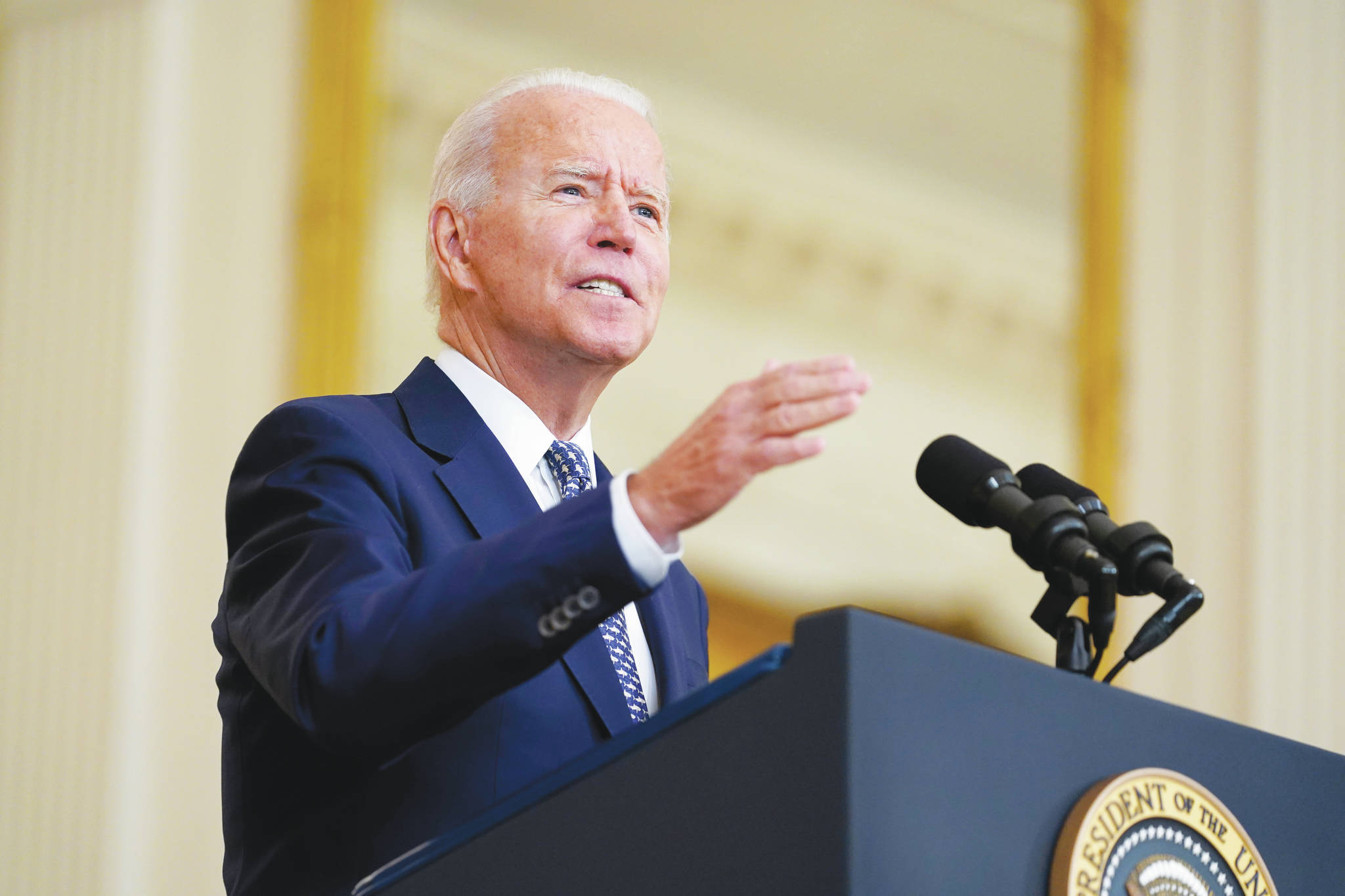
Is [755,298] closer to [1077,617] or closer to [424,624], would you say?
[1077,617]

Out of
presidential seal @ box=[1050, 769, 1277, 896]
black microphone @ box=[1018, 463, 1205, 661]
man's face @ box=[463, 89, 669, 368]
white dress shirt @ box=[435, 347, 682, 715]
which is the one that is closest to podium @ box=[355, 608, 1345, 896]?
presidential seal @ box=[1050, 769, 1277, 896]

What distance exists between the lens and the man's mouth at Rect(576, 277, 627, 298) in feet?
6.07

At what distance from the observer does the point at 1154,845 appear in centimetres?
114

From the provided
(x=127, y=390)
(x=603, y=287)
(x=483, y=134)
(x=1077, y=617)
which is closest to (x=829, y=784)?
(x=1077, y=617)

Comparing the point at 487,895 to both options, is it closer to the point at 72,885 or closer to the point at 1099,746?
the point at 1099,746

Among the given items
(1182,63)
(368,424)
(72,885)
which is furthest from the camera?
(1182,63)

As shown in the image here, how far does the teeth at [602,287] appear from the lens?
185 centimetres

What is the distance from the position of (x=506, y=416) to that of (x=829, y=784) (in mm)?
892

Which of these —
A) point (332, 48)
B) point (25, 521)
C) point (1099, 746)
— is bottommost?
point (1099, 746)

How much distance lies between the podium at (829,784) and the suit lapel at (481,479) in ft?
1.12

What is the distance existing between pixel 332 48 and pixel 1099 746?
331 cm

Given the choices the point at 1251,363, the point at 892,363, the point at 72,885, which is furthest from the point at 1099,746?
the point at 1251,363

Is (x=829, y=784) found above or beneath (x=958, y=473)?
beneath

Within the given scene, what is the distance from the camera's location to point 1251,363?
4.96 meters
